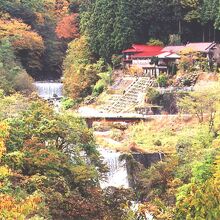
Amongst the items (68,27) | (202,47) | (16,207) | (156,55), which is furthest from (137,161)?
(68,27)

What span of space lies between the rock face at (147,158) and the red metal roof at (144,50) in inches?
630

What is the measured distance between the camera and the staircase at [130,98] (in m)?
35.6

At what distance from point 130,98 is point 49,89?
922 cm

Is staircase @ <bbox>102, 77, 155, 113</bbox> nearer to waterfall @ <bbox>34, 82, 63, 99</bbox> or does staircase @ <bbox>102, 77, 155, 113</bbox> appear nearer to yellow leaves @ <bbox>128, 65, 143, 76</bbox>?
yellow leaves @ <bbox>128, 65, 143, 76</bbox>

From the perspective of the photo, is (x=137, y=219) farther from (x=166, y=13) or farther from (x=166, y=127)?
(x=166, y=13)

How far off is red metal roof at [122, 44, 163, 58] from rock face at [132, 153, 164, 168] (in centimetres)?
1600

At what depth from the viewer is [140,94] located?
36875mm

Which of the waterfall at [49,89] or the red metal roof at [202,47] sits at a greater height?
the red metal roof at [202,47]

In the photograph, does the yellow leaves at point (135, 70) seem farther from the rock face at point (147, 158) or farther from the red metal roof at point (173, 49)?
the rock face at point (147, 158)

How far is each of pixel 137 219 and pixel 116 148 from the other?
843 cm

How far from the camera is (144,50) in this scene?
137 ft

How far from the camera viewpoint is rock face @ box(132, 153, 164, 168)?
25.6 m

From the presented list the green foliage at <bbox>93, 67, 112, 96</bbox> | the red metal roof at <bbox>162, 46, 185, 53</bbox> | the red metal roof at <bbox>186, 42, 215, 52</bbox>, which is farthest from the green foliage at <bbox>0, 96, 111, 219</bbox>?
the red metal roof at <bbox>162, 46, 185, 53</bbox>

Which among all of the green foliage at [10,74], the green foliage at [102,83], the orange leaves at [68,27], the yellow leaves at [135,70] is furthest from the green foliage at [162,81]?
the orange leaves at [68,27]
